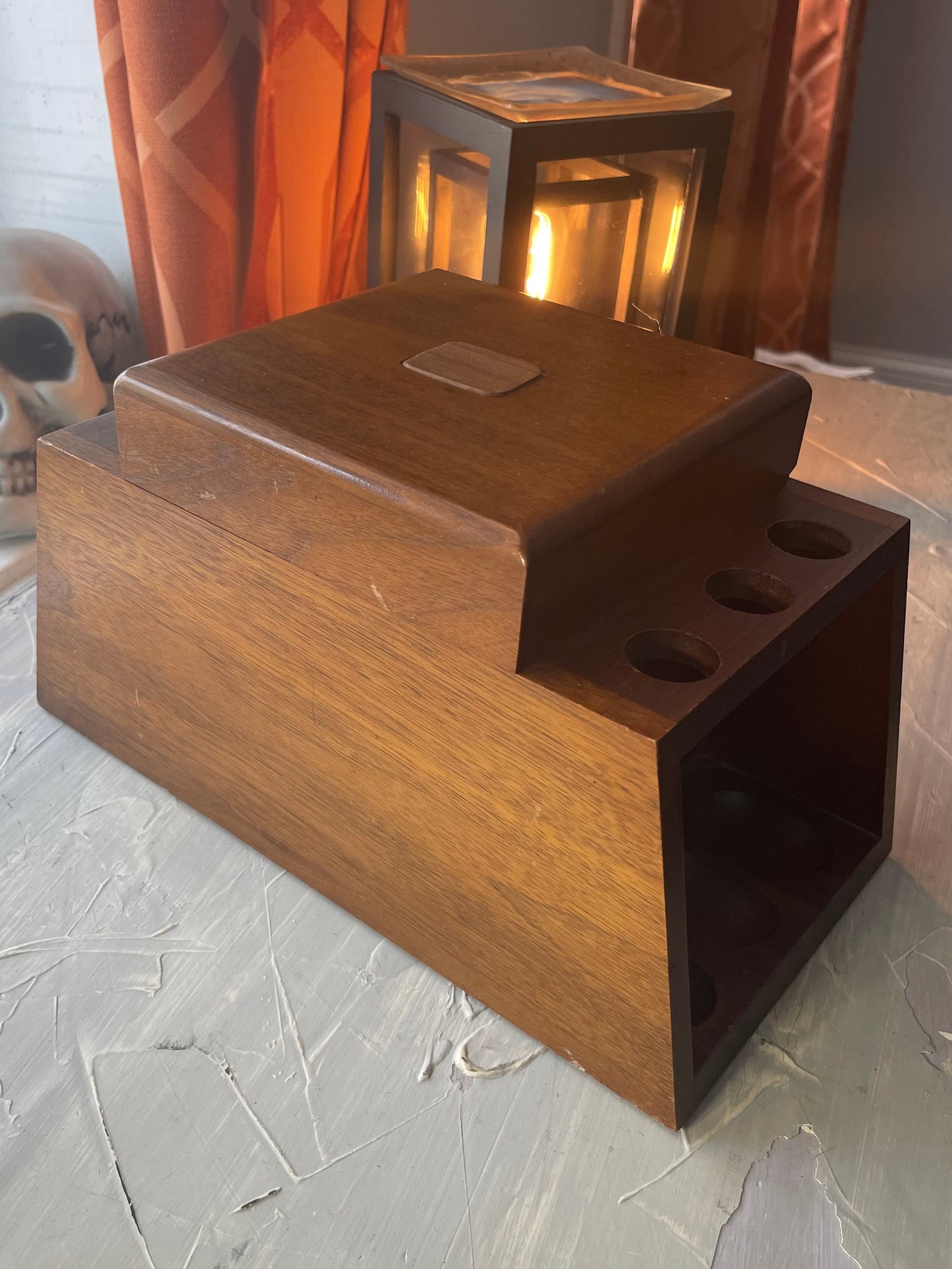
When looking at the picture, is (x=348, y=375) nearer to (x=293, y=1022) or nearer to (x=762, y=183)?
(x=293, y=1022)

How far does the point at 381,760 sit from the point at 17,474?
0.62m

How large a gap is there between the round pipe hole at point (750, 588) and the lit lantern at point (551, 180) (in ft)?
1.57

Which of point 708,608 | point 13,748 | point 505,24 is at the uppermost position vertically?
point 505,24

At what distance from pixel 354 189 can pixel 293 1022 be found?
3.33 ft

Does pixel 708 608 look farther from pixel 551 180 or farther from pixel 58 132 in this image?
pixel 58 132

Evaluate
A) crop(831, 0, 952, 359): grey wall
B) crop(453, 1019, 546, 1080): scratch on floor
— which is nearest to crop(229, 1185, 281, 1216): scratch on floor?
crop(453, 1019, 546, 1080): scratch on floor

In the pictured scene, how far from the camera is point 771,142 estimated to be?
68.7 inches

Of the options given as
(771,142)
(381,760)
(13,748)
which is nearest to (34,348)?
(13,748)

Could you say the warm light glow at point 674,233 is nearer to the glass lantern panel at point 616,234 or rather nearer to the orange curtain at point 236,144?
the glass lantern panel at point 616,234

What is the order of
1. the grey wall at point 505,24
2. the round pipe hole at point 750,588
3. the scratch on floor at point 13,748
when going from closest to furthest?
1. the round pipe hole at point 750,588
2. the scratch on floor at point 13,748
3. the grey wall at point 505,24

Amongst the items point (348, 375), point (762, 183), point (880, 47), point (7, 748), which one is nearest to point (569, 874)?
point (348, 375)

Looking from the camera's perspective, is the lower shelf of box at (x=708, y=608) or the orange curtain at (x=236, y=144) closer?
the lower shelf of box at (x=708, y=608)

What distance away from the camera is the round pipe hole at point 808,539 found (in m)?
0.71

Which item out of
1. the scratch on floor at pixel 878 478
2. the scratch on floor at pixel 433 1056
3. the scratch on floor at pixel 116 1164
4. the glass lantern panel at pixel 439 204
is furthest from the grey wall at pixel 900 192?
the scratch on floor at pixel 116 1164
